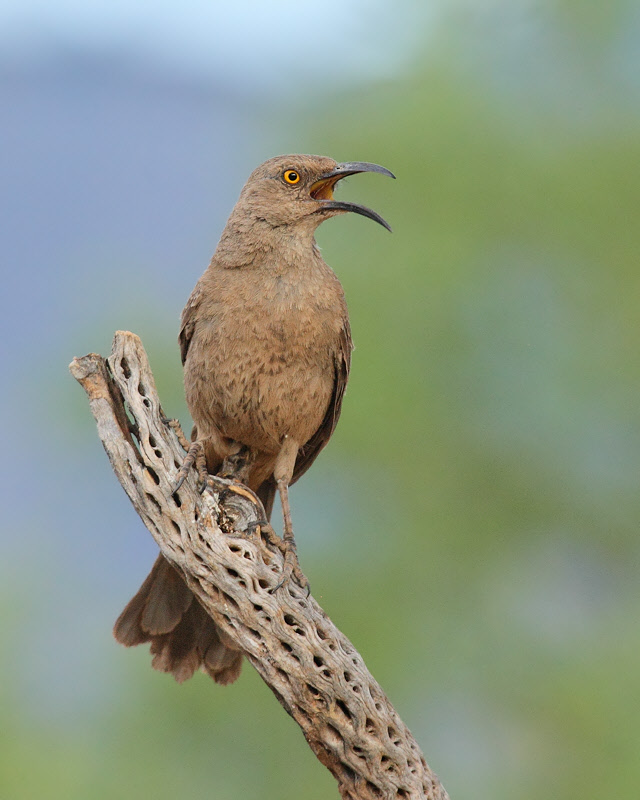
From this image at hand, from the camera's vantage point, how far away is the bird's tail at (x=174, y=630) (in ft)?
16.8

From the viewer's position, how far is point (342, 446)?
41.4ft

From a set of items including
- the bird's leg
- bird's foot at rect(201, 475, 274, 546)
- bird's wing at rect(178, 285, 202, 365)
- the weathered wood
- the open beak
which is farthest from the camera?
bird's wing at rect(178, 285, 202, 365)

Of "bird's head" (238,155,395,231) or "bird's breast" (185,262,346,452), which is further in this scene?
"bird's head" (238,155,395,231)

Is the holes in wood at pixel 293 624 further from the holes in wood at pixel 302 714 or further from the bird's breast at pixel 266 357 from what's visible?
the bird's breast at pixel 266 357

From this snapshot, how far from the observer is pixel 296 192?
5.36m

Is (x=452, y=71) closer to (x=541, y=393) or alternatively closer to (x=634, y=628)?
(x=541, y=393)

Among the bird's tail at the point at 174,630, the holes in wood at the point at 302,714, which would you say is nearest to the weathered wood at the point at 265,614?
the holes in wood at the point at 302,714

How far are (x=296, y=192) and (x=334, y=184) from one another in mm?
293

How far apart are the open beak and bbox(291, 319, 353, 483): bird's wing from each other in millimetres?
559

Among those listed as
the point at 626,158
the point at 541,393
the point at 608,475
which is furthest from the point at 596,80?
the point at 608,475

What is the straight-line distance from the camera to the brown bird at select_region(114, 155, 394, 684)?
512 cm

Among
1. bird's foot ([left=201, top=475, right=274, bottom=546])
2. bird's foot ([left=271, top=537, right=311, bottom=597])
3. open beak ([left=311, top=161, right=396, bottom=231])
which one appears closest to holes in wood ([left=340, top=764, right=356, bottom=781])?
bird's foot ([left=271, top=537, right=311, bottom=597])

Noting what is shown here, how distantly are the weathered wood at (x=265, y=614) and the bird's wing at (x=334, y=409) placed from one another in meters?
1.14

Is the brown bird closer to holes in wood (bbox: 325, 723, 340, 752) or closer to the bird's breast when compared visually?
the bird's breast
